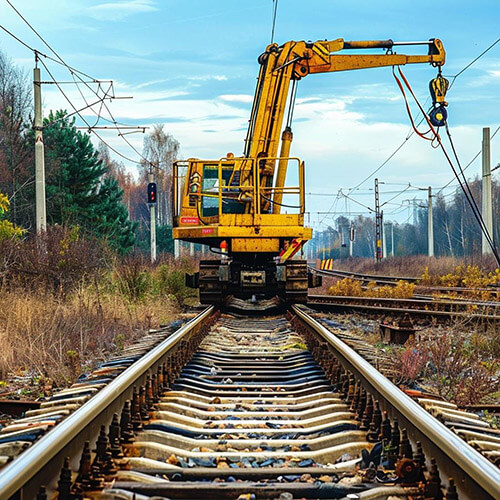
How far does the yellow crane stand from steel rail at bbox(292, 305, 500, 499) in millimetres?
8577

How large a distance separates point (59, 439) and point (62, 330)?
6173 mm

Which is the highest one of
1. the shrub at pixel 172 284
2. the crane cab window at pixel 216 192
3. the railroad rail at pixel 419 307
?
the crane cab window at pixel 216 192

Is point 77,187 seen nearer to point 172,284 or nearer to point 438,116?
point 172,284

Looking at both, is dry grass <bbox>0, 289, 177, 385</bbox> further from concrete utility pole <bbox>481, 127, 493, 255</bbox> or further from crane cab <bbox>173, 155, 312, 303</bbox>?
concrete utility pole <bbox>481, 127, 493, 255</bbox>

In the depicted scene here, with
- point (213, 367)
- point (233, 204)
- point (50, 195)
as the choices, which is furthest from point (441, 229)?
point (213, 367)

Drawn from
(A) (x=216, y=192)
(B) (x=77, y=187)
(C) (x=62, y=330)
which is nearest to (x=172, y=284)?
(A) (x=216, y=192)

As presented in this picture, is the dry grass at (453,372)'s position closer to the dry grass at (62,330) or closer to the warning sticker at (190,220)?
the dry grass at (62,330)

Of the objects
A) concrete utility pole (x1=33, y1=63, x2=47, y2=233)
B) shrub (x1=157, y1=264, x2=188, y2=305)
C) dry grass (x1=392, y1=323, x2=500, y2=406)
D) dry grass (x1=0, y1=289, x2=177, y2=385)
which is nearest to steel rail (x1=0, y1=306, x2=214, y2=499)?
dry grass (x1=0, y1=289, x2=177, y2=385)

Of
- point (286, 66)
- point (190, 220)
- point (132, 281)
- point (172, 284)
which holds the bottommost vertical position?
point (172, 284)

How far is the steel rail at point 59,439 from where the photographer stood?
9.61ft

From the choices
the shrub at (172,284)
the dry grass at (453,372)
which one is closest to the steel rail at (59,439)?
the dry grass at (453,372)

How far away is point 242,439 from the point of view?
480 centimetres

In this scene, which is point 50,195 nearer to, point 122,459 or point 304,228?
point 304,228

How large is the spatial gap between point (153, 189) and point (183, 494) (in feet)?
99.5
